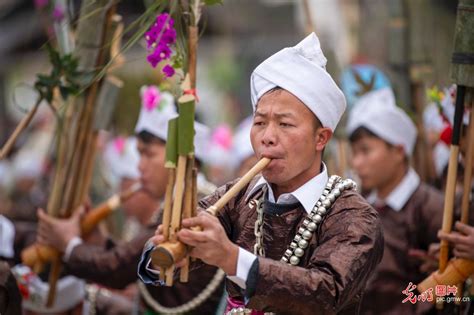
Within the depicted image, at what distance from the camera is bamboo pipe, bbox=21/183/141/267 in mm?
6207

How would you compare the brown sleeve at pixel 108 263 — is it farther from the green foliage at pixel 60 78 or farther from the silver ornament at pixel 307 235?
the silver ornament at pixel 307 235

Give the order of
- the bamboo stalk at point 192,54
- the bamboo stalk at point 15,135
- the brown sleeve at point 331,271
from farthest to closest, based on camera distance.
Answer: the bamboo stalk at point 15,135 < the bamboo stalk at point 192,54 < the brown sleeve at point 331,271

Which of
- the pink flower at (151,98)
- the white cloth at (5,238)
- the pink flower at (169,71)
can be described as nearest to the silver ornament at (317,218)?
the pink flower at (169,71)

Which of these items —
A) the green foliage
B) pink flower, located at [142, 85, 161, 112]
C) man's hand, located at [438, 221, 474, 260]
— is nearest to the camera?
man's hand, located at [438, 221, 474, 260]

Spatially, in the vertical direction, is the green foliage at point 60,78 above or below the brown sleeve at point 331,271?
above

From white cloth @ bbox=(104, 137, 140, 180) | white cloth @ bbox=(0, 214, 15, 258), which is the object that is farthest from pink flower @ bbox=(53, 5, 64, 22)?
white cloth @ bbox=(104, 137, 140, 180)

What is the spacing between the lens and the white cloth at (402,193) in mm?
6453

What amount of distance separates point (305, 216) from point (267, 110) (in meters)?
0.43

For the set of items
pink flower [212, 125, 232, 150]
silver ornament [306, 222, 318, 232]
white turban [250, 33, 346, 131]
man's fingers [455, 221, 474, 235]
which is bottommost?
pink flower [212, 125, 232, 150]

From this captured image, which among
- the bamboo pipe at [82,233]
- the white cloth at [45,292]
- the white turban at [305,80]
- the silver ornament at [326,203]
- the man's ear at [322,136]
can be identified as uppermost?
the white turban at [305,80]

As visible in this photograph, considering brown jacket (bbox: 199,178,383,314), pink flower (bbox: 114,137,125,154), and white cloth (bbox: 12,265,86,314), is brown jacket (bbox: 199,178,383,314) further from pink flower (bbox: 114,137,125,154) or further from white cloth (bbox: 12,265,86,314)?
pink flower (bbox: 114,137,125,154)

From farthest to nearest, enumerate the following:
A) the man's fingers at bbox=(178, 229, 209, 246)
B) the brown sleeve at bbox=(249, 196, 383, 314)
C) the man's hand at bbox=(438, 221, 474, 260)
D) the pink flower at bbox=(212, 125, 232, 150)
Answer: the pink flower at bbox=(212, 125, 232, 150)
the man's hand at bbox=(438, 221, 474, 260)
the brown sleeve at bbox=(249, 196, 383, 314)
the man's fingers at bbox=(178, 229, 209, 246)

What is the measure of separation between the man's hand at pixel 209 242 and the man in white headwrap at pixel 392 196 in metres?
2.43

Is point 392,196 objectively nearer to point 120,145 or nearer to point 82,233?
point 82,233
